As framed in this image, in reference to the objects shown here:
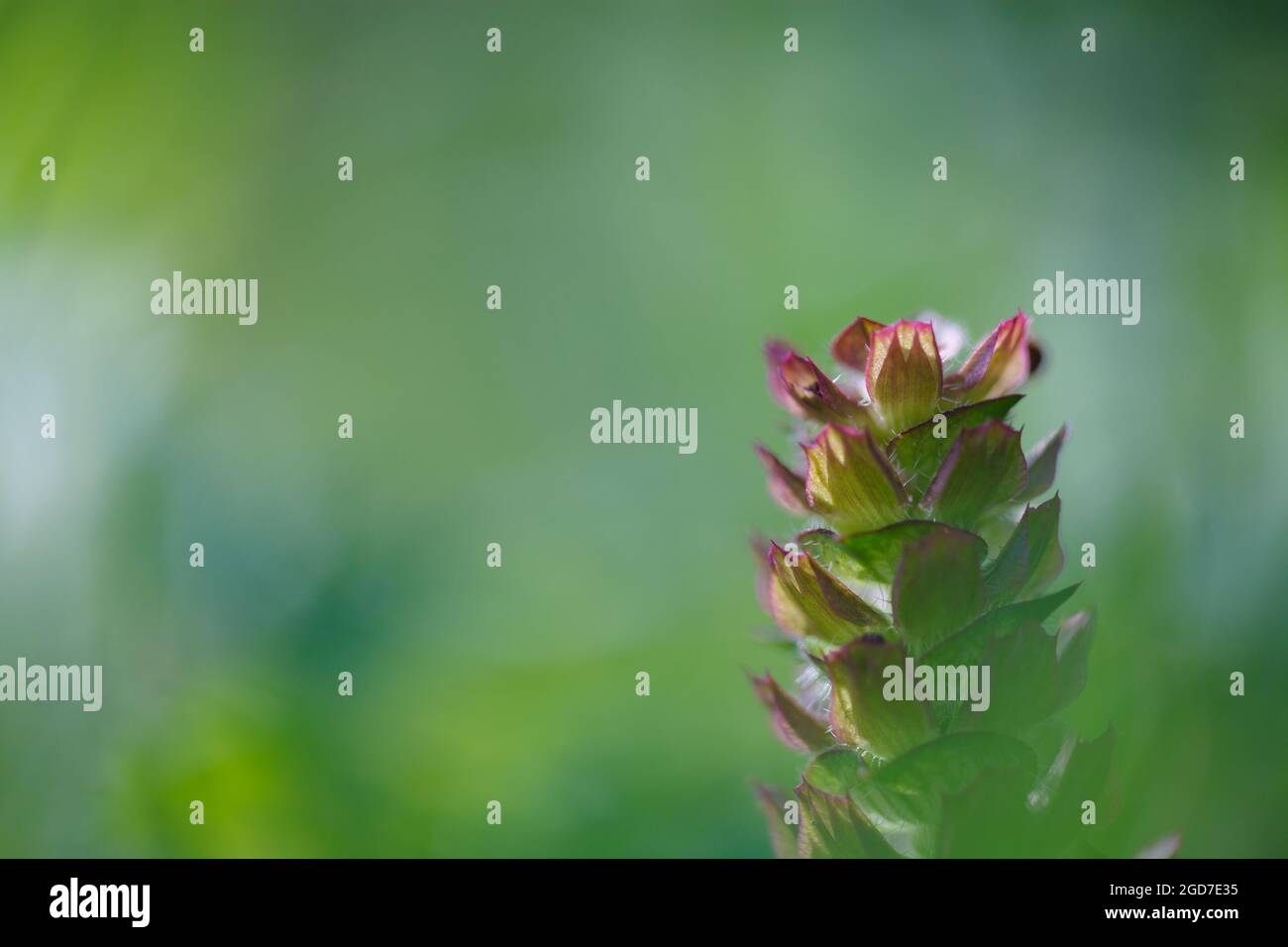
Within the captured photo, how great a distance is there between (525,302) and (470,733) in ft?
4.77

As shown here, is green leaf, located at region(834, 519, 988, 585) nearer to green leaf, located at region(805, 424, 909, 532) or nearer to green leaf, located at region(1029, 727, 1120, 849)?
green leaf, located at region(805, 424, 909, 532)

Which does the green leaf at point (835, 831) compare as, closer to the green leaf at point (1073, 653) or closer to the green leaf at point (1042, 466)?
the green leaf at point (1073, 653)

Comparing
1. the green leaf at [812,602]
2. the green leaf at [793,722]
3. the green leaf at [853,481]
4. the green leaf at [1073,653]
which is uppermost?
the green leaf at [853,481]

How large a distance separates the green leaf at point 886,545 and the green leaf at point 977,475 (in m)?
0.03

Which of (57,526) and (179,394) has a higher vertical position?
(179,394)

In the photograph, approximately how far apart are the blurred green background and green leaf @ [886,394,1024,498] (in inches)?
75.2

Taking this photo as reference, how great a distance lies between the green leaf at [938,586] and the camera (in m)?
0.75

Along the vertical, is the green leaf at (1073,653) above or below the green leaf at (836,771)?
above

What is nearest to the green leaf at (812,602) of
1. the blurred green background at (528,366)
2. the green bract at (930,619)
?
the green bract at (930,619)

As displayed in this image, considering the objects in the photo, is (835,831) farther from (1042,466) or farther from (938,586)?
(1042,466)

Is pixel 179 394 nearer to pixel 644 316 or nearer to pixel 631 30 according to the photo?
pixel 644 316

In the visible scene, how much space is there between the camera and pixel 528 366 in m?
3.44

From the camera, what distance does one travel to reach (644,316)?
3.40 meters

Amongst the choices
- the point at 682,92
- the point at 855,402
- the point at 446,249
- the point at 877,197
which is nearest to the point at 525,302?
the point at 446,249
